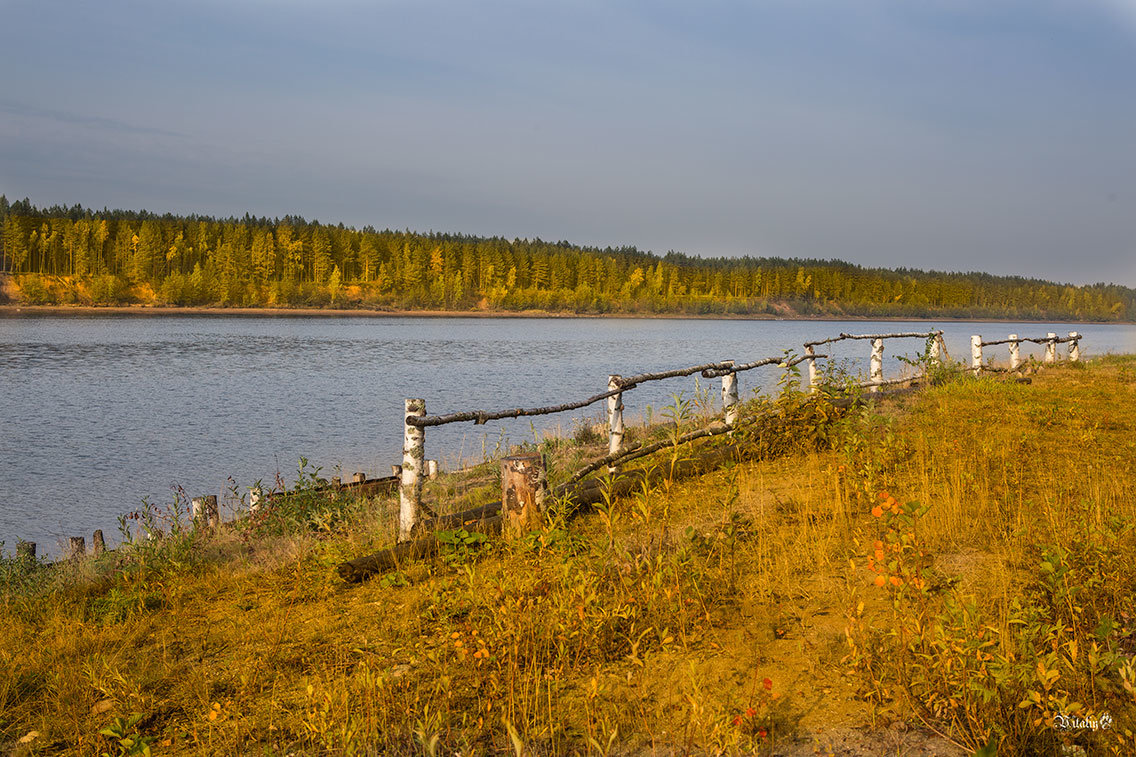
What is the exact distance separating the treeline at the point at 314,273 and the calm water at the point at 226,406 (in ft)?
267

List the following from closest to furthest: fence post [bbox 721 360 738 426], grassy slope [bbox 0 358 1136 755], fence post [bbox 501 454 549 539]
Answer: grassy slope [bbox 0 358 1136 755] < fence post [bbox 501 454 549 539] < fence post [bbox 721 360 738 426]

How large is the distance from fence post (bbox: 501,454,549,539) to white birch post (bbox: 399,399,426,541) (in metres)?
1.03

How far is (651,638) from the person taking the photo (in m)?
5.24

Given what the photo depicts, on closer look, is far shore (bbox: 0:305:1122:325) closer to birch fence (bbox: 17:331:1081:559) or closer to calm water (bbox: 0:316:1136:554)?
calm water (bbox: 0:316:1136:554)

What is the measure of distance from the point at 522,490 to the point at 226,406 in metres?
24.9

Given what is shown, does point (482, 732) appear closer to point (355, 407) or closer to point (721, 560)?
point (721, 560)

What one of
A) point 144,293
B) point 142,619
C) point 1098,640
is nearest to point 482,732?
point 1098,640

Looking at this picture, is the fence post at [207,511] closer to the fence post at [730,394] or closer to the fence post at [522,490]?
the fence post at [522,490]

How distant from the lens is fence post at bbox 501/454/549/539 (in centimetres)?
779

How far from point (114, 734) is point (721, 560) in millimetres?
4605

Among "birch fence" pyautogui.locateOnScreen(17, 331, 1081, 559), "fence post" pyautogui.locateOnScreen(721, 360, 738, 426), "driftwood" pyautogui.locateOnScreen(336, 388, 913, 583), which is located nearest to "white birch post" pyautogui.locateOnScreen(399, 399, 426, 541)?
"birch fence" pyautogui.locateOnScreen(17, 331, 1081, 559)

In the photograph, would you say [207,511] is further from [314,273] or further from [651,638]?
[314,273]

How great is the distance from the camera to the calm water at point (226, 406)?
17594 mm

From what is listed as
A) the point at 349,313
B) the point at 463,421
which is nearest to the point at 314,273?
the point at 349,313
